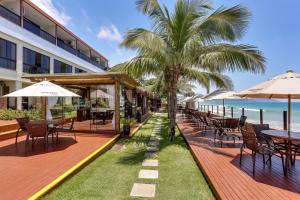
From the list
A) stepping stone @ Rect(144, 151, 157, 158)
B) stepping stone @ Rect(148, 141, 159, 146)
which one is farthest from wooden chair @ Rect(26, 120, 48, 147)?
stepping stone @ Rect(148, 141, 159, 146)

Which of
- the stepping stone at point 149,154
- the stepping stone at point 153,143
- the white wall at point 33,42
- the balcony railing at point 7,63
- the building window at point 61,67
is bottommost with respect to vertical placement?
the stepping stone at point 149,154

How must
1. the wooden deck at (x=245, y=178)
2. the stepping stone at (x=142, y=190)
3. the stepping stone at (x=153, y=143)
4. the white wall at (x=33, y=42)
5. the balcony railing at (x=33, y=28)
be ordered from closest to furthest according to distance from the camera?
the wooden deck at (x=245, y=178) → the stepping stone at (x=142, y=190) → the stepping stone at (x=153, y=143) → the white wall at (x=33, y=42) → the balcony railing at (x=33, y=28)

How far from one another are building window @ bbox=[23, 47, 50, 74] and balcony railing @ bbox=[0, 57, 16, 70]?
4.37 ft

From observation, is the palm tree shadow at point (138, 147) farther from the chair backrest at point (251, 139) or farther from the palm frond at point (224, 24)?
the palm frond at point (224, 24)

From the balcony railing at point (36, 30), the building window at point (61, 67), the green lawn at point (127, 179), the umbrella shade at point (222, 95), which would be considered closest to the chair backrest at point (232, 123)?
the umbrella shade at point (222, 95)

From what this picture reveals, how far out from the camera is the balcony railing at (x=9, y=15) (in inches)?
659

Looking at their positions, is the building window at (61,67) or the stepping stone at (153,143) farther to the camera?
the building window at (61,67)

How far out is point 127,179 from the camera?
5.65 metres

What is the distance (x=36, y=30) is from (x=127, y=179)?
19954 mm

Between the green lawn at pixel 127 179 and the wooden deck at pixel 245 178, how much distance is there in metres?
0.30

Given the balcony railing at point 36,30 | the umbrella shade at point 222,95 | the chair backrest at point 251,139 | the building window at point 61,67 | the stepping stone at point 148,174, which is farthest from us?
the building window at point 61,67

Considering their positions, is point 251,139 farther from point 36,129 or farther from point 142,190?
point 36,129

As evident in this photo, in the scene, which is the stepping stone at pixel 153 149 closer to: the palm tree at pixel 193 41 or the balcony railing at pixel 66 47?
the palm tree at pixel 193 41

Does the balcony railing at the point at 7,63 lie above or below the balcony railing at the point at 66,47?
below
